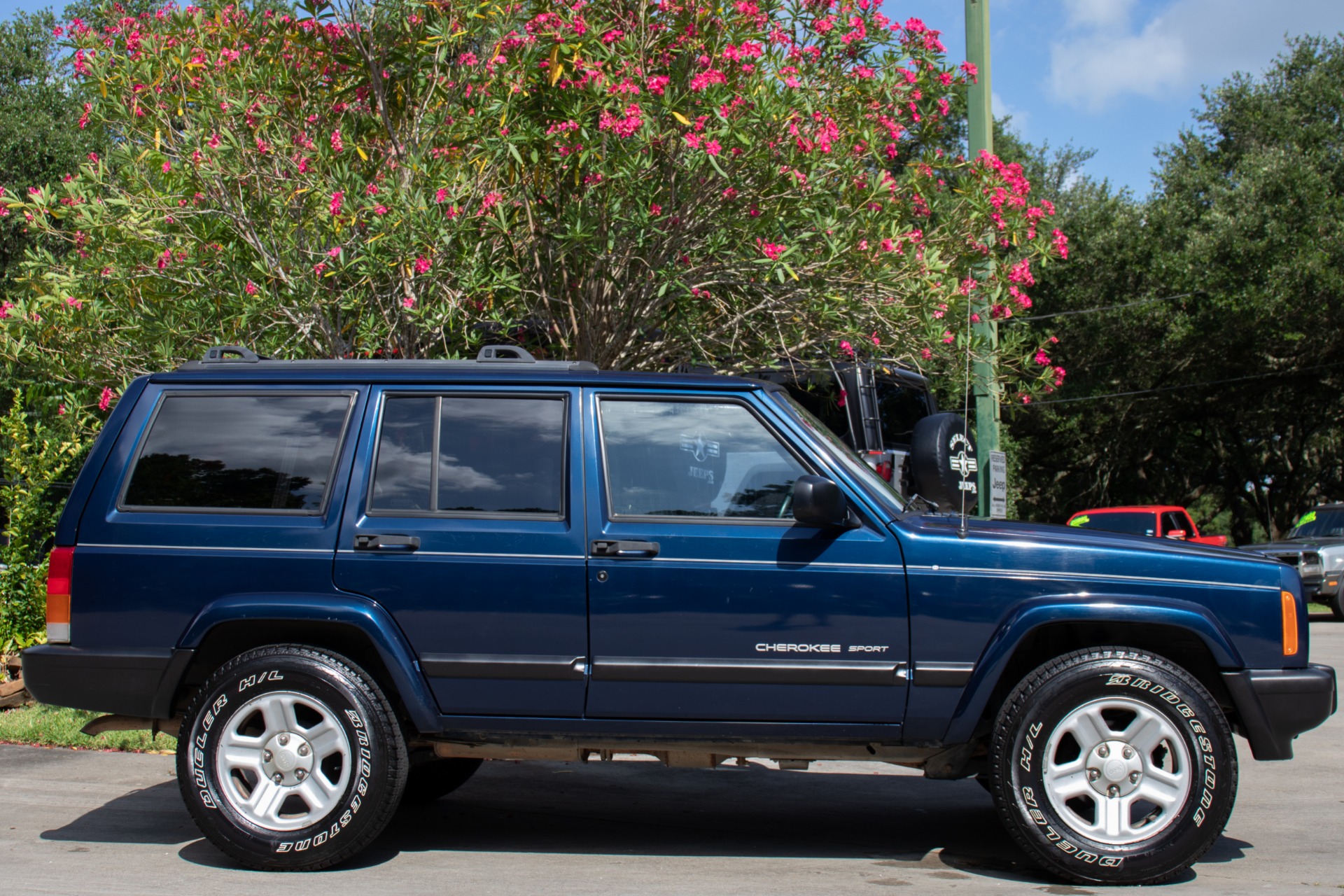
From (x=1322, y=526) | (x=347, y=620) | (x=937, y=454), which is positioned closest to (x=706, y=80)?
(x=937, y=454)

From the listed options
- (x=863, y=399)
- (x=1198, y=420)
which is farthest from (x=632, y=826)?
(x=1198, y=420)

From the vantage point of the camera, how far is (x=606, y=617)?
4.69 metres

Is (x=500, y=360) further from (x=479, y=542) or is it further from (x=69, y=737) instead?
(x=69, y=737)

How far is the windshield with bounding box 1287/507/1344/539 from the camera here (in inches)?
772

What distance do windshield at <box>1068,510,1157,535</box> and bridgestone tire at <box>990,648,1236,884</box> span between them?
1436 cm

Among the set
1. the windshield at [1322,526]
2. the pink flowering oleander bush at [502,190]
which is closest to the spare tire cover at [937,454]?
the pink flowering oleander bush at [502,190]

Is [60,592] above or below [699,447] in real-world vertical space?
below

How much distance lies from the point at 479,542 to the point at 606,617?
583 millimetres

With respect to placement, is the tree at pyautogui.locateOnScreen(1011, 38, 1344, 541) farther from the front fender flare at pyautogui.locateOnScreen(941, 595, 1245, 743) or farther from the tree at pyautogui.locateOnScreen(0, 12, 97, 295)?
the front fender flare at pyautogui.locateOnScreen(941, 595, 1245, 743)

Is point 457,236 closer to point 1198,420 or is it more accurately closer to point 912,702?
point 912,702

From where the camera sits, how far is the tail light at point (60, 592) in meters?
4.88

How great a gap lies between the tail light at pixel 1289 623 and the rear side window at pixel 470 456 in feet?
9.22

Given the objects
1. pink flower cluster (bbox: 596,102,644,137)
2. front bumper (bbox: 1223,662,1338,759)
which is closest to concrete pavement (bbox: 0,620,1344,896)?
front bumper (bbox: 1223,662,1338,759)

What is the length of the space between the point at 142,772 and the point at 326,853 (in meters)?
2.55
